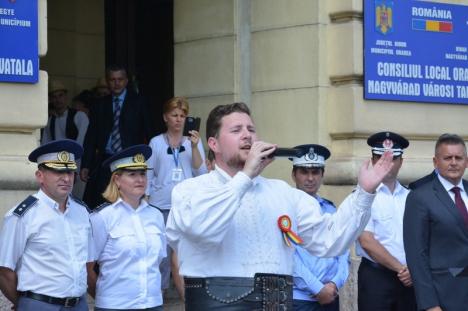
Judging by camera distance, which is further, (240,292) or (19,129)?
(19,129)

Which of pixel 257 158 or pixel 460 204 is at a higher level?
pixel 257 158

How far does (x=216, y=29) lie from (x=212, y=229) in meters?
6.40

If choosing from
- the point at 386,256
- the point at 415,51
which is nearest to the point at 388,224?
the point at 386,256

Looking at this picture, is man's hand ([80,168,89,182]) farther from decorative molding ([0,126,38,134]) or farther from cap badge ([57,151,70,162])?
cap badge ([57,151,70,162])

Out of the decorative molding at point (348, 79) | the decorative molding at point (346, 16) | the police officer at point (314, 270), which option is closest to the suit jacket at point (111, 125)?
the decorative molding at point (348, 79)

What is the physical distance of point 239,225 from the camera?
5234mm

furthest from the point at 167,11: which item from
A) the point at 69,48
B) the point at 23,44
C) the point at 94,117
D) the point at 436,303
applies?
the point at 436,303

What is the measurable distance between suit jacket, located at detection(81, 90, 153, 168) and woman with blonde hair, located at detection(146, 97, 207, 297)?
490mm

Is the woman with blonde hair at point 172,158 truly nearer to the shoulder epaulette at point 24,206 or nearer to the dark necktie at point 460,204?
the dark necktie at point 460,204

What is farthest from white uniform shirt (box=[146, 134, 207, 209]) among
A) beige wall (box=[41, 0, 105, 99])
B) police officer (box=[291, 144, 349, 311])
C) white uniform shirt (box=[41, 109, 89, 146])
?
beige wall (box=[41, 0, 105, 99])

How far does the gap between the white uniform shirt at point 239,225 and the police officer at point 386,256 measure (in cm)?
286

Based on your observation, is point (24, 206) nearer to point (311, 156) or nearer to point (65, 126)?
point (311, 156)

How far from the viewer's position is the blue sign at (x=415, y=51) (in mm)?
10641

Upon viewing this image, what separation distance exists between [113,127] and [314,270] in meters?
2.99
